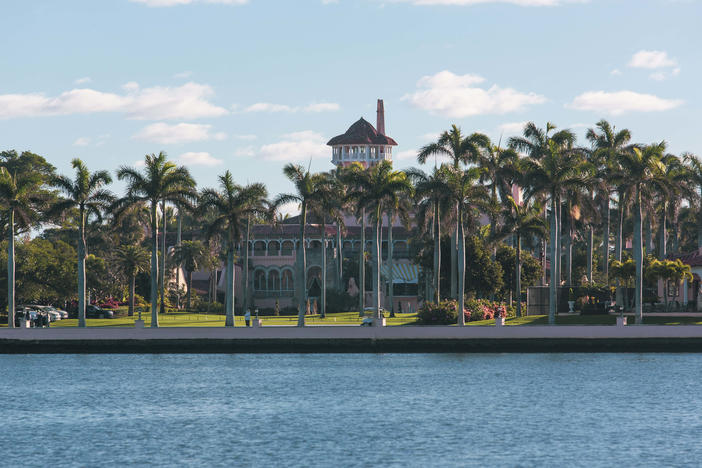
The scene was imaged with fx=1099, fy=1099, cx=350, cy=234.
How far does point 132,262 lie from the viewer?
98.4m

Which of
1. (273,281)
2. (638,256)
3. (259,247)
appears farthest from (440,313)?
(259,247)

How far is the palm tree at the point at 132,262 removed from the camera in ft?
322

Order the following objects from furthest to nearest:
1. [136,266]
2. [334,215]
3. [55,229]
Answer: [55,229], [136,266], [334,215]

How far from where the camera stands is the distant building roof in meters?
175

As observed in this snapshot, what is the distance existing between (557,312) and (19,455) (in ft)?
179

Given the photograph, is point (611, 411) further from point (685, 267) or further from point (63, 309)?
point (63, 309)

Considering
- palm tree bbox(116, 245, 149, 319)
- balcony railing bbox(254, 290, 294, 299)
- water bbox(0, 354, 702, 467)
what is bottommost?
water bbox(0, 354, 702, 467)

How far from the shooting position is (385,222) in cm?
13250

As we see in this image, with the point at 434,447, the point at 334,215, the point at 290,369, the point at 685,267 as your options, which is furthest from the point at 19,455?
the point at 685,267

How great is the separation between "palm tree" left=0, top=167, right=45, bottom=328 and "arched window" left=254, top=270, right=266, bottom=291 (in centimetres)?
4312

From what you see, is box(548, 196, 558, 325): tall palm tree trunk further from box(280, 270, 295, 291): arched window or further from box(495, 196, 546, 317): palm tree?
box(280, 270, 295, 291): arched window

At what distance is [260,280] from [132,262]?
23.8 metres

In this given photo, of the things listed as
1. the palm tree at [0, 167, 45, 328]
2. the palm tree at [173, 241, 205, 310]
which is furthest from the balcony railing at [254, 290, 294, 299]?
the palm tree at [0, 167, 45, 328]

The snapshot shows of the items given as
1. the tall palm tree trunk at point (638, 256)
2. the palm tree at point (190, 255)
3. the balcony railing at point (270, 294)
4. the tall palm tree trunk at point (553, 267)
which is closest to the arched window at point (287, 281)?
the balcony railing at point (270, 294)
